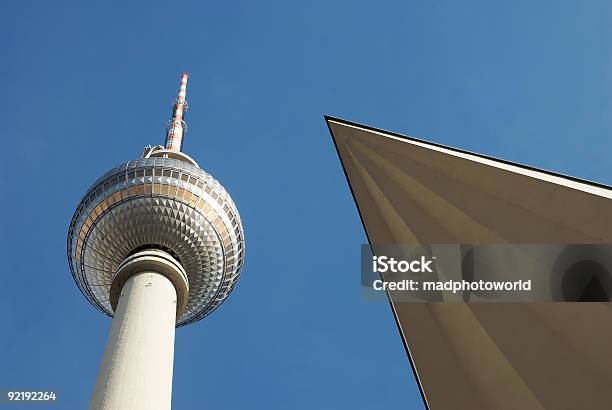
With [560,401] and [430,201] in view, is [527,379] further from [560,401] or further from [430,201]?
[430,201]

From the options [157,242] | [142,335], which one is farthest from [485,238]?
[157,242]

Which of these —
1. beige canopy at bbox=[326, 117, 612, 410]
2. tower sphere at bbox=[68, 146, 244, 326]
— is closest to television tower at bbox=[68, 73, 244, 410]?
tower sphere at bbox=[68, 146, 244, 326]

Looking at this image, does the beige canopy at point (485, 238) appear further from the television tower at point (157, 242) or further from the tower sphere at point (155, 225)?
the tower sphere at point (155, 225)

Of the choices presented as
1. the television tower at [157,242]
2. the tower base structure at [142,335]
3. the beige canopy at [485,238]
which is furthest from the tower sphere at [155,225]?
the beige canopy at [485,238]

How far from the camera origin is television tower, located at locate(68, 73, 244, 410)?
35969 millimetres

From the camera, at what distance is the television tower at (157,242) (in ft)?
118

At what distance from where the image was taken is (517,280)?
7.18 m

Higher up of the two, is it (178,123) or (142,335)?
(178,123)

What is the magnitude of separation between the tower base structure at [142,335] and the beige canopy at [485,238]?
22046 millimetres

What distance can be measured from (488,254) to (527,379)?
1390 mm

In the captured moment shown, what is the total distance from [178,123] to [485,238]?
49082 millimetres

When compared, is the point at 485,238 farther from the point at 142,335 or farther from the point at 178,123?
the point at 178,123

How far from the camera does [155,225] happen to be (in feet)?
133

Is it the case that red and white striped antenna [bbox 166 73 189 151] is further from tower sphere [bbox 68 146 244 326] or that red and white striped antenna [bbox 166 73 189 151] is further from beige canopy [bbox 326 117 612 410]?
beige canopy [bbox 326 117 612 410]
